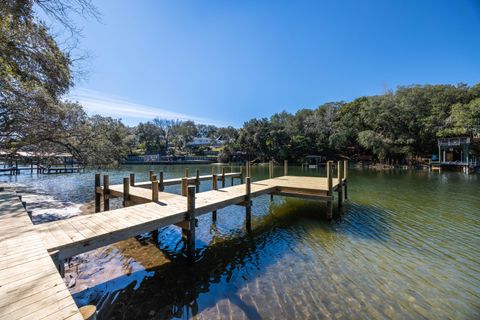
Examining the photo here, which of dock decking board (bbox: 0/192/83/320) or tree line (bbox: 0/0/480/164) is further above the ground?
tree line (bbox: 0/0/480/164)

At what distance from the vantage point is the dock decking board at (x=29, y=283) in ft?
6.53

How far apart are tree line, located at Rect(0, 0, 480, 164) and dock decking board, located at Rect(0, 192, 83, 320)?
4.54 metres

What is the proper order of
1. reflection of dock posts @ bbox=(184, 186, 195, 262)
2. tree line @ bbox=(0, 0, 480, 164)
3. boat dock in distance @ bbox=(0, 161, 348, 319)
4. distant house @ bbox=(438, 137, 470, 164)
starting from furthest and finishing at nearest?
distant house @ bbox=(438, 137, 470, 164), tree line @ bbox=(0, 0, 480, 164), reflection of dock posts @ bbox=(184, 186, 195, 262), boat dock in distance @ bbox=(0, 161, 348, 319)

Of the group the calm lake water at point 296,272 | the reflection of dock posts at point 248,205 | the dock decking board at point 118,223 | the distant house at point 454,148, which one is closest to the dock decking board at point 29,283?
the dock decking board at point 118,223

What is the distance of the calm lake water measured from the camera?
379cm

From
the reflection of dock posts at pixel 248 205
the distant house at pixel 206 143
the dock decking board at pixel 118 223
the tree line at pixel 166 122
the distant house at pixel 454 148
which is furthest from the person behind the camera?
the distant house at pixel 206 143

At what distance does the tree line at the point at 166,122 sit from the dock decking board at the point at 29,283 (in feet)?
14.9

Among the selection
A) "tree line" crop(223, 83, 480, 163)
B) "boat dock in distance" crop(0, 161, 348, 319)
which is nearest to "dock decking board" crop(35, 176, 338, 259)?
"boat dock in distance" crop(0, 161, 348, 319)

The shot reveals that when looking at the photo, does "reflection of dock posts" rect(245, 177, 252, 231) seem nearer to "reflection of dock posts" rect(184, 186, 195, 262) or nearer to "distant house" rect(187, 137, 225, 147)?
"reflection of dock posts" rect(184, 186, 195, 262)

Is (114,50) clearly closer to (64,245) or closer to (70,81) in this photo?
(70,81)

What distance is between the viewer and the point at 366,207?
10.8 meters

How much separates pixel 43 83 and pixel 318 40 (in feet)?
55.6

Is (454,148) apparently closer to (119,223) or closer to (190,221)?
(190,221)

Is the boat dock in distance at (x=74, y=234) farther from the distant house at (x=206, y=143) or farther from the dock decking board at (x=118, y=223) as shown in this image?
the distant house at (x=206, y=143)
